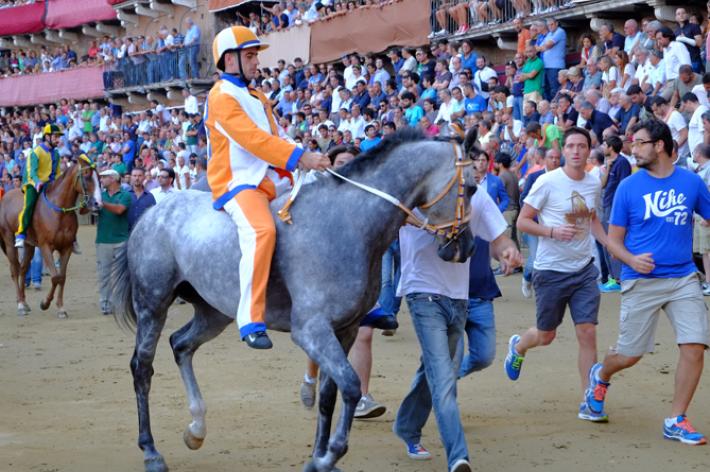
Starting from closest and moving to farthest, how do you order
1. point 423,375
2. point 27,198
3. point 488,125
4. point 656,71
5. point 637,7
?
point 423,375, point 27,198, point 656,71, point 488,125, point 637,7

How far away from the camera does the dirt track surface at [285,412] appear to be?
644 cm

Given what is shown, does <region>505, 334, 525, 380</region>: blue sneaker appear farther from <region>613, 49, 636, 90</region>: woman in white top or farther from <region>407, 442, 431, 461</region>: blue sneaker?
<region>613, 49, 636, 90</region>: woman in white top

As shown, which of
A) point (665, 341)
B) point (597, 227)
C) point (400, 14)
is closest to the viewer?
point (597, 227)

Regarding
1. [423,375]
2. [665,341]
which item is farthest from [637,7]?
[423,375]

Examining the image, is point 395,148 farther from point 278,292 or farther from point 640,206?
point 640,206

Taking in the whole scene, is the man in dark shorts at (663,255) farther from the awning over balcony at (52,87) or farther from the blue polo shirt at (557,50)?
the awning over balcony at (52,87)

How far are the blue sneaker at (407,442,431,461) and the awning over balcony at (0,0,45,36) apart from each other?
45247 mm

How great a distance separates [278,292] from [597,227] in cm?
236

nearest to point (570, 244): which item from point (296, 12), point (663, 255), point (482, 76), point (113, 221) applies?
point (663, 255)

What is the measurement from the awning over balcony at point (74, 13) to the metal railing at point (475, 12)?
23.9 meters

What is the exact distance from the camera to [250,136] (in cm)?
612

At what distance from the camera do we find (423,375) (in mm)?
6359

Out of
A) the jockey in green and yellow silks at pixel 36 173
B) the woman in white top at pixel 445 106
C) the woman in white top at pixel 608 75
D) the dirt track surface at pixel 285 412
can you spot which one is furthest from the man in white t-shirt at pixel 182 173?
the dirt track surface at pixel 285 412

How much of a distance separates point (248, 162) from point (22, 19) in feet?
151
